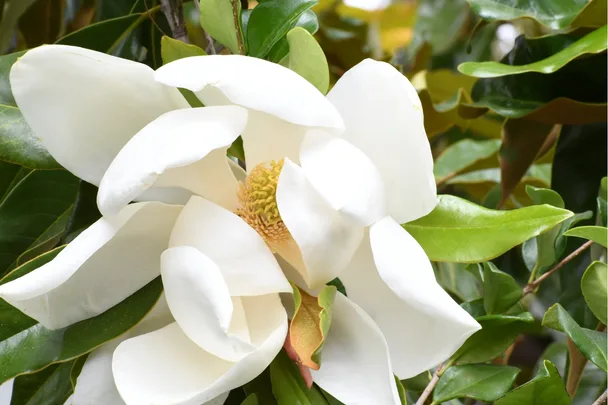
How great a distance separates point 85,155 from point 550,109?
463 millimetres

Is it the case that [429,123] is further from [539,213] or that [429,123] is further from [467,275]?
[539,213]

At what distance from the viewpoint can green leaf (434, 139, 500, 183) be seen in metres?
1.06

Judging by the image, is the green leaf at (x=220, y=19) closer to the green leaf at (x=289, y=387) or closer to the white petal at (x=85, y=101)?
the white petal at (x=85, y=101)

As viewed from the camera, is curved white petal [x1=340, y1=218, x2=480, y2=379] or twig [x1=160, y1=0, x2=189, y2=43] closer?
curved white petal [x1=340, y1=218, x2=480, y2=379]

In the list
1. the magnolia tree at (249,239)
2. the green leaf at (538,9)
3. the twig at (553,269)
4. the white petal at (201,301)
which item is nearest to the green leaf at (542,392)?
the magnolia tree at (249,239)

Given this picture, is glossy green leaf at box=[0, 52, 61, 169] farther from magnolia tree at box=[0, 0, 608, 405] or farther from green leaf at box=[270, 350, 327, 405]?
green leaf at box=[270, 350, 327, 405]

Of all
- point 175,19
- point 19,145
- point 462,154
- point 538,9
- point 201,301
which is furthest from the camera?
point 462,154

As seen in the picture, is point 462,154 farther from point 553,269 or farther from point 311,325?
point 311,325

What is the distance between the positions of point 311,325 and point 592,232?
0.23m

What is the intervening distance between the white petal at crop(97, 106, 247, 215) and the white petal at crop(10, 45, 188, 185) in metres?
0.04

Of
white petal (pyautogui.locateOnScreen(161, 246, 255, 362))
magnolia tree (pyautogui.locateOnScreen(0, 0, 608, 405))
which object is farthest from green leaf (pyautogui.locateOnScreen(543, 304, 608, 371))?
white petal (pyautogui.locateOnScreen(161, 246, 255, 362))

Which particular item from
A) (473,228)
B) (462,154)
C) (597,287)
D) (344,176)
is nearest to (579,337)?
(597,287)

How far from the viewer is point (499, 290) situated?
1.81ft

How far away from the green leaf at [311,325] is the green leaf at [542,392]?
17cm
